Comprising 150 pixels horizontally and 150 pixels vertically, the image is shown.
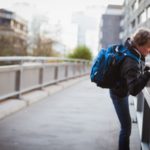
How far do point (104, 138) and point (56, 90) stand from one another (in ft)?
21.9

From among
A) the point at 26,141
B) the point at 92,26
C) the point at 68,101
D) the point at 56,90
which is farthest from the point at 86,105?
the point at 92,26

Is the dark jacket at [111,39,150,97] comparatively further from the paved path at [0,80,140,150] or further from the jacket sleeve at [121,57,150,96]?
the paved path at [0,80,140,150]

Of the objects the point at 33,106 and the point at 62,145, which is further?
the point at 33,106

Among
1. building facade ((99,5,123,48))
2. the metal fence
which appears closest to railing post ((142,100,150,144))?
the metal fence

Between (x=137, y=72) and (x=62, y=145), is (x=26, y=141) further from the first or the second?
(x=137, y=72)

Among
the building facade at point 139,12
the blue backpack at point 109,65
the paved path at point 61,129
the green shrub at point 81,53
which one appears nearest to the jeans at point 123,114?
the blue backpack at point 109,65

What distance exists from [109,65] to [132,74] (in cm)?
34

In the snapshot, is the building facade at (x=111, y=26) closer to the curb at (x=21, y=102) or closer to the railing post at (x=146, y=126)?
the curb at (x=21, y=102)

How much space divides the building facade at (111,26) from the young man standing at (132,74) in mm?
75696

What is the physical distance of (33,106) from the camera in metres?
8.59

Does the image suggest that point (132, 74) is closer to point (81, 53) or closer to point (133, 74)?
point (133, 74)

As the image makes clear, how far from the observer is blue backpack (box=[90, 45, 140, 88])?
3.60 m

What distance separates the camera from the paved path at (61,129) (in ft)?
16.7

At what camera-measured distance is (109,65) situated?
3641 millimetres
